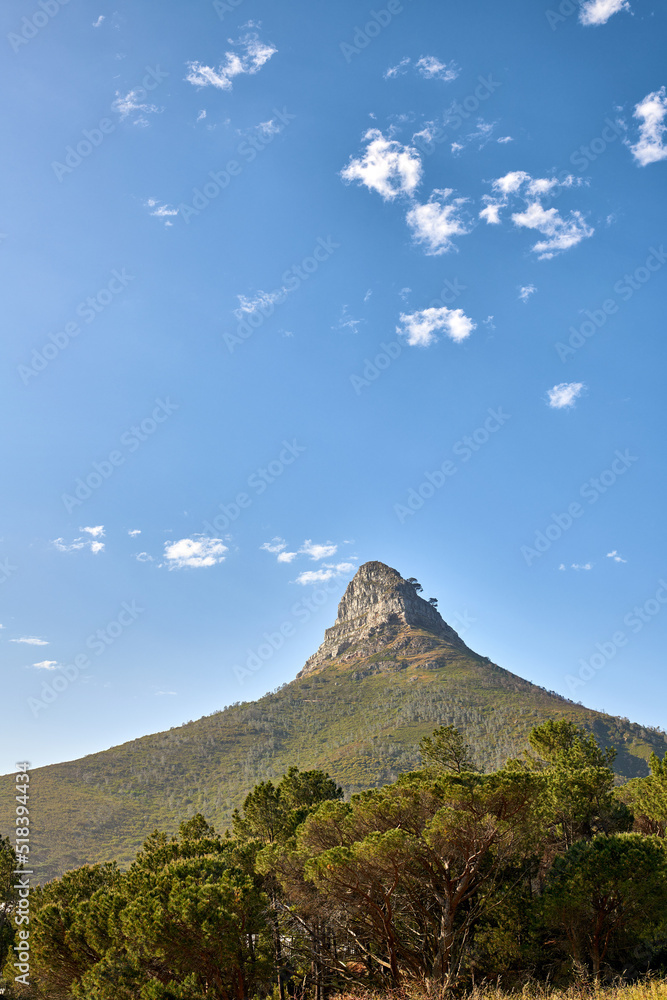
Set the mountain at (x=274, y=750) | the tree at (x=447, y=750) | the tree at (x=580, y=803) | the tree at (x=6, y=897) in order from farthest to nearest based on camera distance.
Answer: the mountain at (x=274, y=750) < the tree at (x=6, y=897) < the tree at (x=447, y=750) < the tree at (x=580, y=803)

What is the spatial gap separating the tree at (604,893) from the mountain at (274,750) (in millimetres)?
77068

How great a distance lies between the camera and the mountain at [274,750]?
110562 millimetres

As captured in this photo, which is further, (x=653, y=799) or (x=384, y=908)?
(x=653, y=799)

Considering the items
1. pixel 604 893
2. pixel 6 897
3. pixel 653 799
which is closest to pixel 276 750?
pixel 6 897

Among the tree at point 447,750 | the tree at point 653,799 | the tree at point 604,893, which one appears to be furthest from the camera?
the tree at point 653,799

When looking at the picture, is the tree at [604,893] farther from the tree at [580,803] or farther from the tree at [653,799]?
the tree at [653,799]

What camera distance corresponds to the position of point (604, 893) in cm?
2064

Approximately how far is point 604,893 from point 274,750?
471ft

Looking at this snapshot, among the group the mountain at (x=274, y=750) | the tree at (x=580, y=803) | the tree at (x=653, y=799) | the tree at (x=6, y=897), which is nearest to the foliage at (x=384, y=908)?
the tree at (x=580, y=803)

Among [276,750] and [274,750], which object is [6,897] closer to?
[274,750]

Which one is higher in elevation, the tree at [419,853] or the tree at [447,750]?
the tree at [447,750]

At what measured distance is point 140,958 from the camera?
19984 millimetres

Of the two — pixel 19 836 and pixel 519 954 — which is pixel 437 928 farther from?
pixel 19 836

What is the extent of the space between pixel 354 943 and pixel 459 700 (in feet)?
495
